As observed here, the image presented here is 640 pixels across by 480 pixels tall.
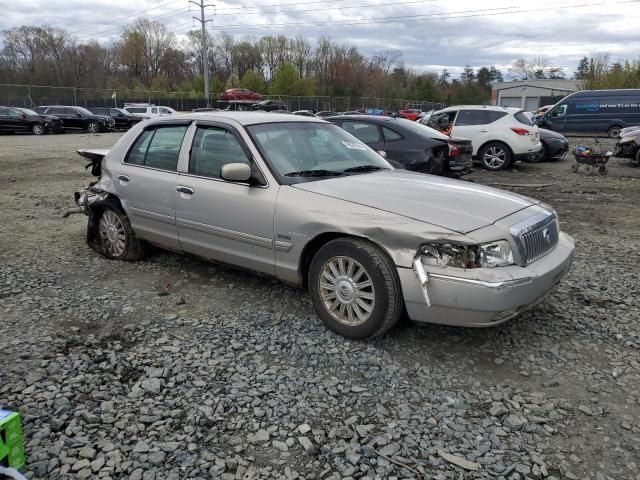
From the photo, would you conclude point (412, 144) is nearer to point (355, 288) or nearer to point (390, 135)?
point (390, 135)

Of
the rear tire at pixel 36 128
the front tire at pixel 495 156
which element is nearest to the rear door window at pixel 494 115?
the front tire at pixel 495 156

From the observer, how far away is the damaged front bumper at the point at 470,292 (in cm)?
321

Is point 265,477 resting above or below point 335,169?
below

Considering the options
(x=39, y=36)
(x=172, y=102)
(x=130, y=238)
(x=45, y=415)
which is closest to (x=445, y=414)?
(x=45, y=415)

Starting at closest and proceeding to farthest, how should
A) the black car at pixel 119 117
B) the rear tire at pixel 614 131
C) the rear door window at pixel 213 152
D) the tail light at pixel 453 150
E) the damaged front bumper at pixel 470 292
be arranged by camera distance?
the damaged front bumper at pixel 470 292
the rear door window at pixel 213 152
the tail light at pixel 453 150
the rear tire at pixel 614 131
the black car at pixel 119 117

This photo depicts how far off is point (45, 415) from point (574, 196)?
30.7 ft

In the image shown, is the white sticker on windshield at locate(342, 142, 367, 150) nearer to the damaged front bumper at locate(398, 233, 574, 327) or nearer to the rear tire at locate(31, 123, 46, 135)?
the damaged front bumper at locate(398, 233, 574, 327)

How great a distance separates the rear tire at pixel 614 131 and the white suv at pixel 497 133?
12.8 meters

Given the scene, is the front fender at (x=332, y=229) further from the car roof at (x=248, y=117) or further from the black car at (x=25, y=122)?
the black car at (x=25, y=122)

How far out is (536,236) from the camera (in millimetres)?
3623

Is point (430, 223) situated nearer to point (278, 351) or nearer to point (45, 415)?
point (278, 351)

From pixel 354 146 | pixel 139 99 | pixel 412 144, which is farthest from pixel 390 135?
pixel 139 99

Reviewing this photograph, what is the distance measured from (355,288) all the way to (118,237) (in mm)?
3019

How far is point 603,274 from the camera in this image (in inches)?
204
